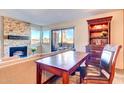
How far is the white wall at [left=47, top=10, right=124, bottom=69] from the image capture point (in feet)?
12.2

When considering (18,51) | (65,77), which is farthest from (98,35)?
(18,51)

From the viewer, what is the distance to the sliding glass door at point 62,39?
5306mm

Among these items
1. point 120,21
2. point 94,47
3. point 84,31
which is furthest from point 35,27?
point 120,21

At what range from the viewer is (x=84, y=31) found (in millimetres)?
4676

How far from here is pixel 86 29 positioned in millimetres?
4598

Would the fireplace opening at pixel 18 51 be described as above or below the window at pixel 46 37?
below

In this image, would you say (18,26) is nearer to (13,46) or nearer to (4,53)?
(13,46)

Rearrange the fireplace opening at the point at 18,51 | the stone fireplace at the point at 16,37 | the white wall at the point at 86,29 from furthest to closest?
the fireplace opening at the point at 18,51 → the stone fireplace at the point at 16,37 → the white wall at the point at 86,29

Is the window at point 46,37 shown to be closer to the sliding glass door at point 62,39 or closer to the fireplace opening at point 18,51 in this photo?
the sliding glass door at point 62,39

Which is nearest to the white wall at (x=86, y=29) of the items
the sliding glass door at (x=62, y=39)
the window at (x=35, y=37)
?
the sliding glass door at (x=62, y=39)

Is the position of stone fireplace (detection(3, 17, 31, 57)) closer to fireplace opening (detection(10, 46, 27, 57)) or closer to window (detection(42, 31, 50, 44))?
fireplace opening (detection(10, 46, 27, 57))

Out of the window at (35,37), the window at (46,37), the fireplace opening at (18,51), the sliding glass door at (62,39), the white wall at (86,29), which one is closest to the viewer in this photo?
the white wall at (86,29)

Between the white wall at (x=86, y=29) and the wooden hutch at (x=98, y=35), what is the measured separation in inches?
9.9

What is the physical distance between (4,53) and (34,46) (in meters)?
1.92
